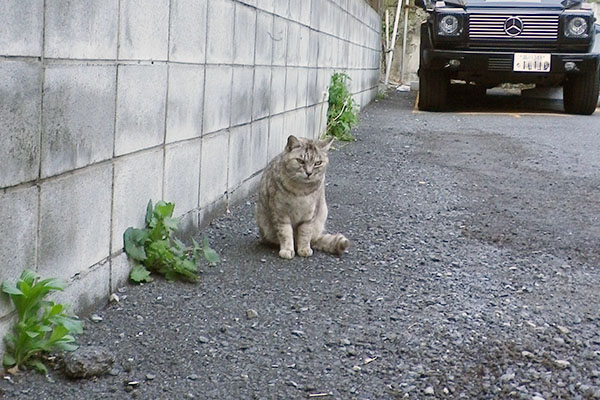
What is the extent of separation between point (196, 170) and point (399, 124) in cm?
633

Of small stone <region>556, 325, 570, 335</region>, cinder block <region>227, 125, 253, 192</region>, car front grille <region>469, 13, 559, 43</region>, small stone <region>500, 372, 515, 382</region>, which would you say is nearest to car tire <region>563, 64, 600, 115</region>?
car front grille <region>469, 13, 559, 43</region>

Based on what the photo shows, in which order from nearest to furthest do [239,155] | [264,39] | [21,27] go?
[21,27], [239,155], [264,39]

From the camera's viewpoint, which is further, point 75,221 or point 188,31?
point 188,31

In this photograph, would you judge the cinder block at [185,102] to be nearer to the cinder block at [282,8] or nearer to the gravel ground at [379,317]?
the gravel ground at [379,317]

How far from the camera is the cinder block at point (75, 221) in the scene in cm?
230

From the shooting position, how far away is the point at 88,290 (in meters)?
2.61

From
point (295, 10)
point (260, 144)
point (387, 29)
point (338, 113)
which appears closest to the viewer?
point (260, 144)

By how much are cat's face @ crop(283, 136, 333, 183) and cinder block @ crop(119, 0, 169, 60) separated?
2.62ft

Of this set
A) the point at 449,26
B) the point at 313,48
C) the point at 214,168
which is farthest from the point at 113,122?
the point at 449,26

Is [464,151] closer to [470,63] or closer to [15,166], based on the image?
[470,63]

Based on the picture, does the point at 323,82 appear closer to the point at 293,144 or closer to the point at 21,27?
the point at 293,144

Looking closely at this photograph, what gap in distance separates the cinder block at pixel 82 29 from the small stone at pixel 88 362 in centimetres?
76

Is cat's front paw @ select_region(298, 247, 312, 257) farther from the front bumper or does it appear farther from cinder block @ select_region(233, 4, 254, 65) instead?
the front bumper

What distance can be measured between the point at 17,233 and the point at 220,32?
6.32 feet
